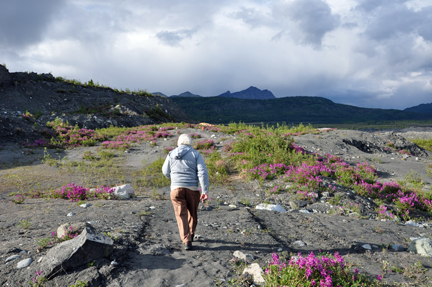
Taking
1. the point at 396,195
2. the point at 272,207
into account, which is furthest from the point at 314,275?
the point at 396,195

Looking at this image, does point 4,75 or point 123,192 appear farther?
point 4,75

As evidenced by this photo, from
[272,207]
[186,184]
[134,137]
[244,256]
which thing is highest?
[134,137]

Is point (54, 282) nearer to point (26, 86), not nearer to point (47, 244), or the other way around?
point (47, 244)

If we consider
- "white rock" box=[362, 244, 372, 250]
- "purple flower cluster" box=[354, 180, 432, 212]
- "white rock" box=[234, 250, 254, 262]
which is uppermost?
"white rock" box=[234, 250, 254, 262]

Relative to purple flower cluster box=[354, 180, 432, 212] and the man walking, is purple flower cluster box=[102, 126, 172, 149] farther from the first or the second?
purple flower cluster box=[354, 180, 432, 212]

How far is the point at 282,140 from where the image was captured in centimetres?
1418

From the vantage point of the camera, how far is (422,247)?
4746mm

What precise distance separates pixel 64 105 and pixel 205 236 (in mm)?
33205

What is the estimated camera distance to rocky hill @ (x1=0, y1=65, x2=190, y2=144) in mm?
23781

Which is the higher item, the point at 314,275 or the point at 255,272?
the point at 314,275

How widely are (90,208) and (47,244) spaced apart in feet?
9.06

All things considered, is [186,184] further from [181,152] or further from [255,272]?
[255,272]

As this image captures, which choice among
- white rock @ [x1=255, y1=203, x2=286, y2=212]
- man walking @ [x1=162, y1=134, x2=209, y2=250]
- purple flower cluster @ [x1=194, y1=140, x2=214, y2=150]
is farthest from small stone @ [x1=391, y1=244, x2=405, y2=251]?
purple flower cluster @ [x1=194, y1=140, x2=214, y2=150]

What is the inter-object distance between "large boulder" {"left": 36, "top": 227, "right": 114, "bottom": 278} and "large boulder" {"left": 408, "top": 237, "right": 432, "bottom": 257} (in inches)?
215
